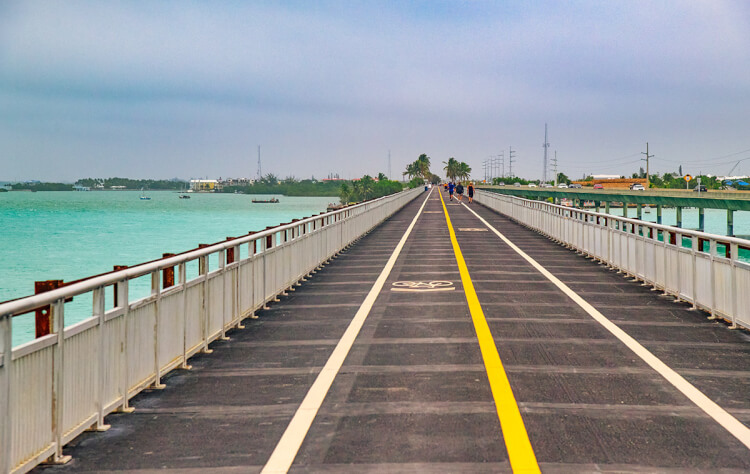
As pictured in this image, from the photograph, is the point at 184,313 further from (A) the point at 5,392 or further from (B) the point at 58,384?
(A) the point at 5,392

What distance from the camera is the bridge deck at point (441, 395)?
5.53 m

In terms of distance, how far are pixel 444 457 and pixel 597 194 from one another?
471ft

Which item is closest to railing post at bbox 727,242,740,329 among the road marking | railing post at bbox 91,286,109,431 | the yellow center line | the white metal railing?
the white metal railing

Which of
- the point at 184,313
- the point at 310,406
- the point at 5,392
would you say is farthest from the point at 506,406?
the point at 5,392

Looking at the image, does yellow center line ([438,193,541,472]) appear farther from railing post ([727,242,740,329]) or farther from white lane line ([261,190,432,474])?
railing post ([727,242,740,329])

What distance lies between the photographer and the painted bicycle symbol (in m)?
15.1

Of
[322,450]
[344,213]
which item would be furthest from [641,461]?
[344,213]

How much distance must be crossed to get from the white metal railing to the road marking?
4193 millimetres

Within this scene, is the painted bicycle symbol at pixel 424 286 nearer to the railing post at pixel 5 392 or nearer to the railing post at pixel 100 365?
the railing post at pixel 100 365

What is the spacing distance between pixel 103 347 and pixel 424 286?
9.78m

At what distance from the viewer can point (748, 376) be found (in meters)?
7.95

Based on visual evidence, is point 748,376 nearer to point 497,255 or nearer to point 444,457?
point 444,457

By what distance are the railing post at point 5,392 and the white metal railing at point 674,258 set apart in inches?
362

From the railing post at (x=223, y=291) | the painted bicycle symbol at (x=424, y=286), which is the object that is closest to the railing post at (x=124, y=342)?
the railing post at (x=223, y=291)
